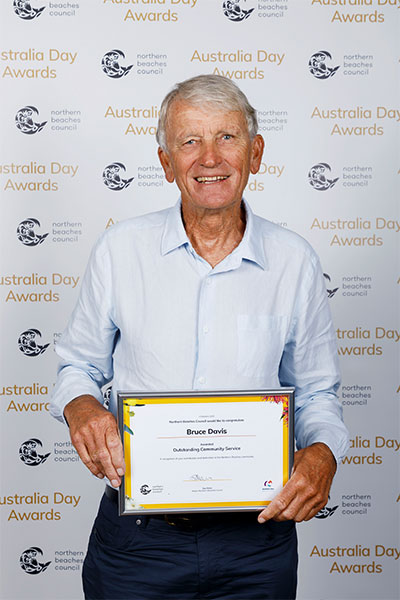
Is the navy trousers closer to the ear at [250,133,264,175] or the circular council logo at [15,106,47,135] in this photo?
the ear at [250,133,264,175]

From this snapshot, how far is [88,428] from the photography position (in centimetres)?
146

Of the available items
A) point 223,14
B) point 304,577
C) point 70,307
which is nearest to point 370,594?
point 304,577

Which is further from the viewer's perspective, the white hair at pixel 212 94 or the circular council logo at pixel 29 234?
the circular council logo at pixel 29 234

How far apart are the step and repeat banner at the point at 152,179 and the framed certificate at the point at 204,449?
5.81ft

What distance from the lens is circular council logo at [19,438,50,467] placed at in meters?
3.13

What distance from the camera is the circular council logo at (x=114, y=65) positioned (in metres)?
3.03

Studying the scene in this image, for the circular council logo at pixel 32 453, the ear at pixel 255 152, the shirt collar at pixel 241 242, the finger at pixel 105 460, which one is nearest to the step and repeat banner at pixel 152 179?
the circular council logo at pixel 32 453

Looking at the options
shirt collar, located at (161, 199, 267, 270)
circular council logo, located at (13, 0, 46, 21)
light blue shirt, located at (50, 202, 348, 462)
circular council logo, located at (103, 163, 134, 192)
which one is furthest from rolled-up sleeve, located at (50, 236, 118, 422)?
circular council logo, located at (13, 0, 46, 21)

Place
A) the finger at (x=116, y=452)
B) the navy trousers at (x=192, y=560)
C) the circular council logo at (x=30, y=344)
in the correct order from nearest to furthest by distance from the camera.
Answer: the finger at (x=116, y=452), the navy trousers at (x=192, y=560), the circular council logo at (x=30, y=344)

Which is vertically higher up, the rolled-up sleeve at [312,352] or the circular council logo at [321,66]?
the circular council logo at [321,66]

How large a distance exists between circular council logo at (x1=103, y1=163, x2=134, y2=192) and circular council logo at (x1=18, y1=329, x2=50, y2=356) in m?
0.73

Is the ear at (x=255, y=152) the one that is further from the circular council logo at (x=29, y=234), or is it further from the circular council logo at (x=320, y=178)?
the circular council logo at (x=29, y=234)

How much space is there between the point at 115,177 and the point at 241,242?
1.48 meters

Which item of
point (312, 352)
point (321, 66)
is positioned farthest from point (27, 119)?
point (312, 352)
